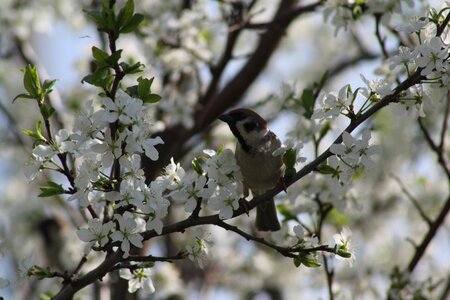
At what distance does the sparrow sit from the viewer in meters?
3.14

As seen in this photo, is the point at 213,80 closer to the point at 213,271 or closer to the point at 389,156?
the point at 213,271

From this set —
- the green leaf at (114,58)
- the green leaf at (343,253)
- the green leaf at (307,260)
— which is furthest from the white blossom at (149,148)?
the green leaf at (343,253)

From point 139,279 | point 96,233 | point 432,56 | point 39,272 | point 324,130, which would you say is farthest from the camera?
point 324,130

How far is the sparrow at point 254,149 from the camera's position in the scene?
10.3 feet

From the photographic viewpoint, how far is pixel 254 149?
124 inches

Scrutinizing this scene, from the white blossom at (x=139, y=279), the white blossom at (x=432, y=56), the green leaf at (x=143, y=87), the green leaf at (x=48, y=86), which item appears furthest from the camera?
the white blossom at (x=139, y=279)

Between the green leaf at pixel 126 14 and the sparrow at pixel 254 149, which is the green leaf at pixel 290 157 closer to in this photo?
the sparrow at pixel 254 149

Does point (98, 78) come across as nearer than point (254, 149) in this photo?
Yes

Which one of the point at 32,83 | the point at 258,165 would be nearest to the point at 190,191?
the point at 32,83

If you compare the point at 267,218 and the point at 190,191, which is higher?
the point at 267,218

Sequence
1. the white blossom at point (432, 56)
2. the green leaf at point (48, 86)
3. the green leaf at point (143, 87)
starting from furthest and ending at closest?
the green leaf at point (48, 86)
the green leaf at point (143, 87)
the white blossom at point (432, 56)

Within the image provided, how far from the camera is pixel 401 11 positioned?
11.8 ft

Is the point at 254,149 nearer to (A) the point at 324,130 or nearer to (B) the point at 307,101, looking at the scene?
(B) the point at 307,101

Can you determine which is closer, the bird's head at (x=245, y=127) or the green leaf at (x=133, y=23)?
the green leaf at (x=133, y=23)
